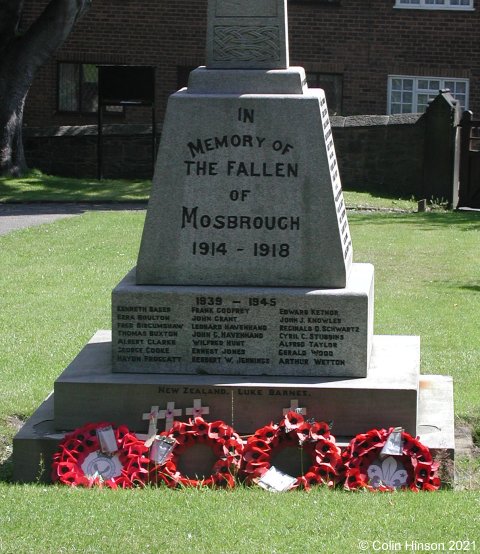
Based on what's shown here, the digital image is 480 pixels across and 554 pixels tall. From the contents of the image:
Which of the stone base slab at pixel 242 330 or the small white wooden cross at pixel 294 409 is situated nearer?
the small white wooden cross at pixel 294 409

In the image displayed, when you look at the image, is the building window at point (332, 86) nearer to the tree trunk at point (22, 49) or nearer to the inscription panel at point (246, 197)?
the tree trunk at point (22, 49)

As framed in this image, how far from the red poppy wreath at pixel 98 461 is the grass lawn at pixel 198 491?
17 centimetres

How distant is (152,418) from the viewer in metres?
5.84

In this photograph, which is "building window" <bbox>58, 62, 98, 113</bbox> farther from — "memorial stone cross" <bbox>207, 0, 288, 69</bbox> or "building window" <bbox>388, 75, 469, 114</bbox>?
"memorial stone cross" <bbox>207, 0, 288, 69</bbox>

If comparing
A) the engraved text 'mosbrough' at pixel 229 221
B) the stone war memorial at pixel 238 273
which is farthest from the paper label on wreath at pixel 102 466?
the engraved text 'mosbrough' at pixel 229 221

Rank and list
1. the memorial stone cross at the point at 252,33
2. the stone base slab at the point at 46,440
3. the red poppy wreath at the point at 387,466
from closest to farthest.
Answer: the red poppy wreath at the point at 387,466 < the stone base slab at the point at 46,440 < the memorial stone cross at the point at 252,33

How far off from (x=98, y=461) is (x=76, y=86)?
23.2m

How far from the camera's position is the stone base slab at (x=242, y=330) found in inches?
238

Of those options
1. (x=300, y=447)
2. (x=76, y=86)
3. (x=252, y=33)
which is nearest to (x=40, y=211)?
(x=76, y=86)

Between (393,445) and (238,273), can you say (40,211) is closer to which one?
(238,273)

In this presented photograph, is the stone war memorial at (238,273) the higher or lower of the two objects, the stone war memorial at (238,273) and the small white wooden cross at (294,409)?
the higher

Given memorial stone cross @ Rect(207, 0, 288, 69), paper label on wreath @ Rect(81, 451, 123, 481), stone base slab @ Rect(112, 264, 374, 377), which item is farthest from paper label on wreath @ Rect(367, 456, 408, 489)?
memorial stone cross @ Rect(207, 0, 288, 69)

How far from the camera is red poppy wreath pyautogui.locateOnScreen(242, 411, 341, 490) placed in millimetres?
5492

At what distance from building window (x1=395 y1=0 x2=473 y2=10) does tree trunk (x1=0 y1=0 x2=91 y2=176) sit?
807 centimetres
